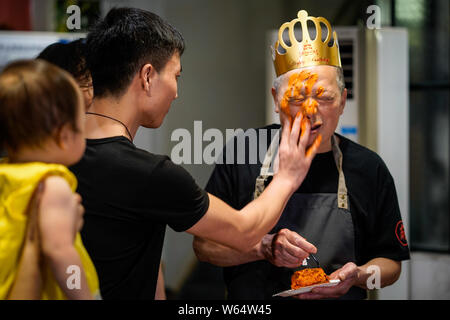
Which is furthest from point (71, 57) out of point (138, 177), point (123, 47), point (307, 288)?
point (307, 288)

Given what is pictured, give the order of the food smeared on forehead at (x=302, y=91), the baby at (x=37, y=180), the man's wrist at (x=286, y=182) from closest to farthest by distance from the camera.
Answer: the baby at (x=37, y=180) < the man's wrist at (x=286, y=182) < the food smeared on forehead at (x=302, y=91)

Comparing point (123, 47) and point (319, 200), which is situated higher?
point (123, 47)

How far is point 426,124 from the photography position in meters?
2.72

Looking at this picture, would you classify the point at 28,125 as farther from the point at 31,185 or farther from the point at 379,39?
the point at 379,39

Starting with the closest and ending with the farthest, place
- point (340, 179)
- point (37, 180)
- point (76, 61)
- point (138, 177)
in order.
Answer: point (37, 180) < point (138, 177) < point (76, 61) < point (340, 179)

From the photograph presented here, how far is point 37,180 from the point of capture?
2.51 feet

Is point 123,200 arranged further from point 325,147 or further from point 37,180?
point 325,147

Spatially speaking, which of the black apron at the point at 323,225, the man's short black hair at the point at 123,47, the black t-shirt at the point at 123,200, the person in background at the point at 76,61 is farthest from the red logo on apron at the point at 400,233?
the person in background at the point at 76,61

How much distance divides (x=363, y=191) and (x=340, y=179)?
0.07 metres

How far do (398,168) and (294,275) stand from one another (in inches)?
42.8

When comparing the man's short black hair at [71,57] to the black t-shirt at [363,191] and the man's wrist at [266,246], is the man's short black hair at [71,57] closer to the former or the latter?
the black t-shirt at [363,191]

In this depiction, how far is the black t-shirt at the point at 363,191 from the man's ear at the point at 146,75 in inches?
16.6

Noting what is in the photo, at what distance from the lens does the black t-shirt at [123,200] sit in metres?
1.01
